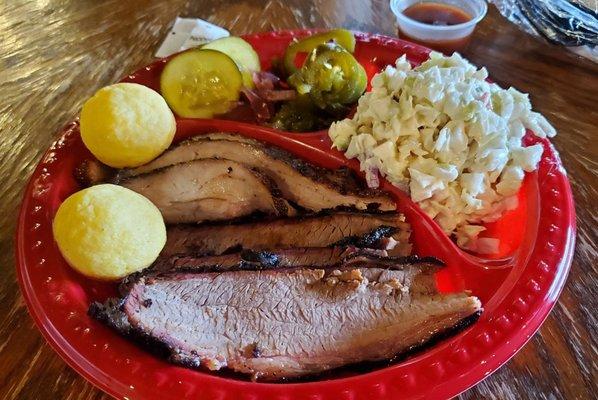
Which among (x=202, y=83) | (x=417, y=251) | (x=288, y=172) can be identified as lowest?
(x=417, y=251)

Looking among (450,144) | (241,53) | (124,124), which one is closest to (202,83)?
(241,53)

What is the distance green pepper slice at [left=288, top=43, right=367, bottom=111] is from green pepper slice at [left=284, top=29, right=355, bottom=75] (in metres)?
0.19

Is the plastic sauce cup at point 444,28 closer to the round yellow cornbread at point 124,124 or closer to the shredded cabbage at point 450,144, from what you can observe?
the shredded cabbage at point 450,144

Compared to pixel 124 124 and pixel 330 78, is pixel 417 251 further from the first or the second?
pixel 124 124

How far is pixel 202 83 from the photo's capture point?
209 cm

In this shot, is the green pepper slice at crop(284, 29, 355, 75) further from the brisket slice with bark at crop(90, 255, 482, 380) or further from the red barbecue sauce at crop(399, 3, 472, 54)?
the brisket slice with bark at crop(90, 255, 482, 380)

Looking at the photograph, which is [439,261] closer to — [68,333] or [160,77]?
[68,333]

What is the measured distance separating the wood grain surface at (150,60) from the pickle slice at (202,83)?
57 centimetres

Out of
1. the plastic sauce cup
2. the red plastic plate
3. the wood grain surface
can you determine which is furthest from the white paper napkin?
the plastic sauce cup

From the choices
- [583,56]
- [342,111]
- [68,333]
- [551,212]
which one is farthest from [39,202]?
[583,56]

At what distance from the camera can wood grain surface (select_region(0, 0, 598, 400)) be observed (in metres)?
1.55

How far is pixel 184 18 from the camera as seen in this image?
2830mm

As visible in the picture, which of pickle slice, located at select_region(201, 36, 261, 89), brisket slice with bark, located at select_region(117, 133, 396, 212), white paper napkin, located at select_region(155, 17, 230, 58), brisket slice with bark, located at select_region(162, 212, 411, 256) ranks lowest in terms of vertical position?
brisket slice with bark, located at select_region(162, 212, 411, 256)

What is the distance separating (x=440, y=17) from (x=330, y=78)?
85cm
